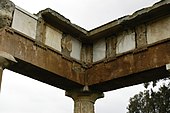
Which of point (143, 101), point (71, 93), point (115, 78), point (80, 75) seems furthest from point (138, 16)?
point (143, 101)

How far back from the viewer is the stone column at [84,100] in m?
10.6

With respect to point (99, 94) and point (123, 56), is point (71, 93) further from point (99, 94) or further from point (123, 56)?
point (123, 56)

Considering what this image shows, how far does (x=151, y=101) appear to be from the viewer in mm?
22406

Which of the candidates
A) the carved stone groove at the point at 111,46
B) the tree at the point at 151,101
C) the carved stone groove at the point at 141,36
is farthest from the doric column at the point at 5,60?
the tree at the point at 151,101

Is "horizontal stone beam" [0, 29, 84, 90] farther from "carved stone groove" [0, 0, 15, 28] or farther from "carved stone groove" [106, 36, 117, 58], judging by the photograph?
"carved stone groove" [106, 36, 117, 58]

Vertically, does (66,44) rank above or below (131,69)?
above

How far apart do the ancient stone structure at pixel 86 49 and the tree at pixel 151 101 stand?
10544mm

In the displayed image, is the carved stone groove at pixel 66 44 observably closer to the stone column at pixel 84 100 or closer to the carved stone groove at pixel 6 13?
the stone column at pixel 84 100

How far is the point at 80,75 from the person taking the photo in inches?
414

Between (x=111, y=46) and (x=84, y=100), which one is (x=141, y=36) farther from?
(x=84, y=100)

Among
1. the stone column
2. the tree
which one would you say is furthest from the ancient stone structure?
the tree

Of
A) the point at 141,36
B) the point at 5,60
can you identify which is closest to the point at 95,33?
the point at 141,36

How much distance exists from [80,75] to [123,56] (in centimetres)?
158

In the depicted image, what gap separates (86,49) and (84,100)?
69.6 inches
